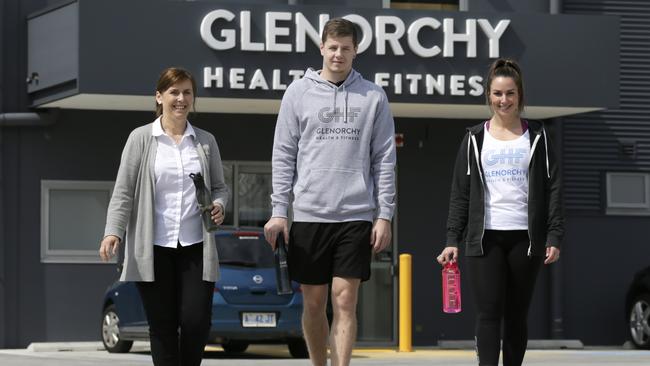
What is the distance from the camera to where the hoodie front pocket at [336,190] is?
776 centimetres

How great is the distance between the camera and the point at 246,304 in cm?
1502

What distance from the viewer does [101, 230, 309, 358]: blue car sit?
49.1 ft

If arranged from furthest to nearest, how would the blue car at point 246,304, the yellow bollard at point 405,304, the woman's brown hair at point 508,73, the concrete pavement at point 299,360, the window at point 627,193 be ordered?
the window at point 627,193 → the yellow bollard at point 405,304 → the blue car at point 246,304 → the concrete pavement at point 299,360 → the woman's brown hair at point 508,73

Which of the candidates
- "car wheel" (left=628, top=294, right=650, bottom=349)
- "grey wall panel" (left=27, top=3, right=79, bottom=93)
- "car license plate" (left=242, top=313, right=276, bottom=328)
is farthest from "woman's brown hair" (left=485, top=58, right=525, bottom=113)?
"car wheel" (left=628, top=294, right=650, bottom=349)

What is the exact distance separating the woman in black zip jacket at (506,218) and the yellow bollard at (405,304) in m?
9.49

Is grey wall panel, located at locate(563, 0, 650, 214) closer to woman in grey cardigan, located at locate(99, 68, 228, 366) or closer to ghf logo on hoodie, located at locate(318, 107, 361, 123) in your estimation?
ghf logo on hoodie, located at locate(318, 107, 361, 123)

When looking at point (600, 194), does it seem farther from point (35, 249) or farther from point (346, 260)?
point (346, 260)

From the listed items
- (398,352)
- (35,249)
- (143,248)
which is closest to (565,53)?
(398,352)

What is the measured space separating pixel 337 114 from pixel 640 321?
11.5m

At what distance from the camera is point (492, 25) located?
17.8 metres

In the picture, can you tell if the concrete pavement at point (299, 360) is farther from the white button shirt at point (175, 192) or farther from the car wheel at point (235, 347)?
the white button shirt at point (175, 192)

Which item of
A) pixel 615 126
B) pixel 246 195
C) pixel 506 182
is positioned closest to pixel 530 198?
pixel 506 182

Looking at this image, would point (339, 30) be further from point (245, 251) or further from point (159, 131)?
point (245, 251)

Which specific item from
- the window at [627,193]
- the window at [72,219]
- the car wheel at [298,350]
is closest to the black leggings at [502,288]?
the car wheel at [298,350]
